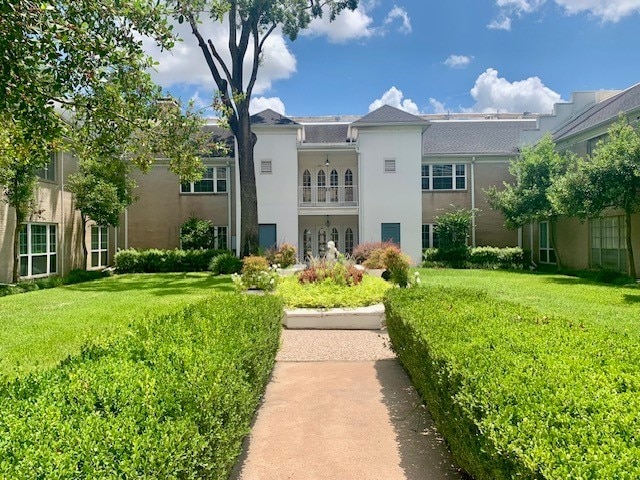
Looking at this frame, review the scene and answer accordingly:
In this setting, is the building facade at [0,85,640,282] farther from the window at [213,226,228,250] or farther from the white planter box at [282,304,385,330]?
the white planter box at [282,304,385,330]

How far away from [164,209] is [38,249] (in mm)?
7973

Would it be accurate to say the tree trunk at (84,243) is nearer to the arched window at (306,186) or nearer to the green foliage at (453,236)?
the arched window at (306,186)

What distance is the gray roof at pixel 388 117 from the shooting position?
74.8 feet

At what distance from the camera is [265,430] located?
4.68m

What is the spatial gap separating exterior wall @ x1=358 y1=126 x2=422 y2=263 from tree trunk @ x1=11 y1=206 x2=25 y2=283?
14.8m

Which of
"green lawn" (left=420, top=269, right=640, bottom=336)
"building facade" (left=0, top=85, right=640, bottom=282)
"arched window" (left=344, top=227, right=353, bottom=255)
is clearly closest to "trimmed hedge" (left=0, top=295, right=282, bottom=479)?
"green lawn" (left=420, top=269, right=640, bottom=336)

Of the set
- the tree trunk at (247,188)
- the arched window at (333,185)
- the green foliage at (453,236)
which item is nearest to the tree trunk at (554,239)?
the green foliage at (453,236)

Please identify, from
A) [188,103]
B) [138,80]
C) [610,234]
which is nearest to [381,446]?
[138,80]

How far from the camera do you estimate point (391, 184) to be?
23.1 metres

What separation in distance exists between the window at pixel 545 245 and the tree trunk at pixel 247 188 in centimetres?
1531

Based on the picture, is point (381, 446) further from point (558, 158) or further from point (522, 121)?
point (522, 121)

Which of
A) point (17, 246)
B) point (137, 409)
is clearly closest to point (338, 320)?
point (137, 409)

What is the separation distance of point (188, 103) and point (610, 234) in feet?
63.0

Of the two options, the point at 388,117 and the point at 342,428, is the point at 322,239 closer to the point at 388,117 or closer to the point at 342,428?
the point at 388,117
